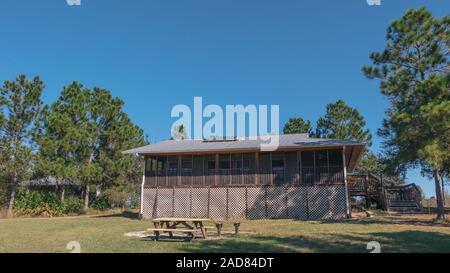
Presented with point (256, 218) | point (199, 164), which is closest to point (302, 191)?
point (256, 218)

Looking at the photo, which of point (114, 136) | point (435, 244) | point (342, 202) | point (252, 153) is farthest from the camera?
point (114, 136)

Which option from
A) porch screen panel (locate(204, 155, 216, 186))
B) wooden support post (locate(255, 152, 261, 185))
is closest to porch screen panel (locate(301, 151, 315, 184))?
wooden support post (locate(255, 152, 261, 185))

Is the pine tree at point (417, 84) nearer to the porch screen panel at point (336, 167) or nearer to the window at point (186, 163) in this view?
the porch screen panel at point (336, 167)

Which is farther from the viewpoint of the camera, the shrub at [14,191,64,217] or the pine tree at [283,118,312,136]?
the pine tree at [283,118,312,136]

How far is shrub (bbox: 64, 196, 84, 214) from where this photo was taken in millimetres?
30391

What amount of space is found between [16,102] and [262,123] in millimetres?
20863

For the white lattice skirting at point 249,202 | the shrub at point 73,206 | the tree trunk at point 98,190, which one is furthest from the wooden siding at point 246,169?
the tree trunk at point 98,190

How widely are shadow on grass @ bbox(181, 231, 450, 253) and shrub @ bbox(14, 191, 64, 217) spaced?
21.8 meters

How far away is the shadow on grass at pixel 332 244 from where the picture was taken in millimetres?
9406

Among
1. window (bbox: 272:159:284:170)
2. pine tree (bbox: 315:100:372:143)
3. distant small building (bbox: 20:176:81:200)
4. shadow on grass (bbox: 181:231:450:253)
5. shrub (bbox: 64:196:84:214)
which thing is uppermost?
pine tree (bbox: 315:100:372:143)

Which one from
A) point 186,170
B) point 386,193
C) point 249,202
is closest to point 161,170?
point 186,170

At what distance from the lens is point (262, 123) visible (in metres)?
23.4

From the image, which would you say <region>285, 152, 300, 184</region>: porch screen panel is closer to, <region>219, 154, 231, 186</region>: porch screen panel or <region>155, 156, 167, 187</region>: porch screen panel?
<region>219, 154, 231, 186</region>: porch screen panel

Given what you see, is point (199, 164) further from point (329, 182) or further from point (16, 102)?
point (16, 102)
